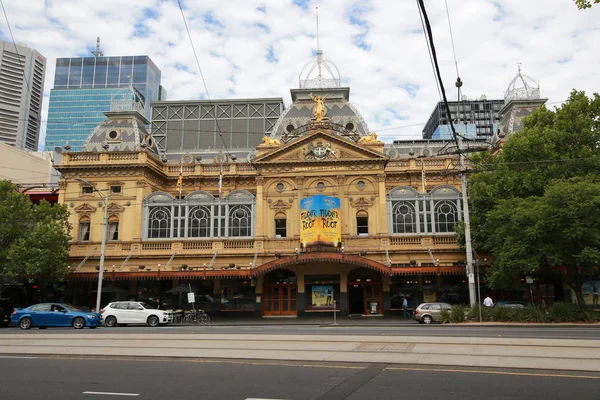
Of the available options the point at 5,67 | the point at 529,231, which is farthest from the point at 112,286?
the point at 5,67

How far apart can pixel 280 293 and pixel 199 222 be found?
899 centimetres

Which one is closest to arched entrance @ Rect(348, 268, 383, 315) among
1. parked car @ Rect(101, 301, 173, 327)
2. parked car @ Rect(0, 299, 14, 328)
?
parked car @ Rect(101, 301, 173, 327)

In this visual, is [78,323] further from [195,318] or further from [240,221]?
[240,221]

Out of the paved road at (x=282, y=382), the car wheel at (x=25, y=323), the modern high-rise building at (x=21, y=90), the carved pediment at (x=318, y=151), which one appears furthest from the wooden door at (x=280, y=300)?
the paved road at (x=282, y=382)

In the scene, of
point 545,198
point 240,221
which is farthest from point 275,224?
point 545,198

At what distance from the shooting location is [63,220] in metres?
39.3

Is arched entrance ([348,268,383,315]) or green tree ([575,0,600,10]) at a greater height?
green tree ([575,0,600,10])

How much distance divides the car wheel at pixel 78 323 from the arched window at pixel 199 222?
49.7 feet

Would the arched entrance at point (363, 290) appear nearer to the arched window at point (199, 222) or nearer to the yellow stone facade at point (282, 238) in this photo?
the yellow stone facade at point (282, 238)

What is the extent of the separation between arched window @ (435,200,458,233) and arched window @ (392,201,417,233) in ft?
5.86

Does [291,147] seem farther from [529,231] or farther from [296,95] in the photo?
[529,231]

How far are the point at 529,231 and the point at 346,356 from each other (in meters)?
18.6

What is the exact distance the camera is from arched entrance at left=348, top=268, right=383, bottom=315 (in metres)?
39.2

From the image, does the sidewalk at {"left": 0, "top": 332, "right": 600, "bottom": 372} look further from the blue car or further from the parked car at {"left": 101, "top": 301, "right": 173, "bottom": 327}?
the parked car at {"left": 101, "top": 301, "right": 173, "bottom": 327}
